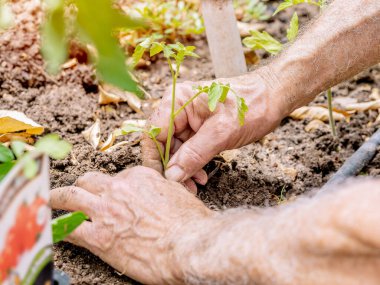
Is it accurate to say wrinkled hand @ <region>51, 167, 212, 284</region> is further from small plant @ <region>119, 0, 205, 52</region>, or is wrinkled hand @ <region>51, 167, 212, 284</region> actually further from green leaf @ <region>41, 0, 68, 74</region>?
small plant @ <region>119, 0, 205, 52</region>

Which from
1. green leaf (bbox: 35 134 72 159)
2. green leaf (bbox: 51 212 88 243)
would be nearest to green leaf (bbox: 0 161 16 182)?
green leaf (bbox: 51 212 88 243)

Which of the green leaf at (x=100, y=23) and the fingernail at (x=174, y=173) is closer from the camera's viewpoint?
the green leaf at (x=100, y=23)

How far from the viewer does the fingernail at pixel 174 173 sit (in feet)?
6.72

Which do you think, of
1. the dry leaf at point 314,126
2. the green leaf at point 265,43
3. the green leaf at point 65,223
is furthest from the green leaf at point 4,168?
the dry leaf at point 314,126

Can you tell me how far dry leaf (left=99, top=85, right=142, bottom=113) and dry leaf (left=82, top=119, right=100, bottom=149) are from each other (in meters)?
0.22

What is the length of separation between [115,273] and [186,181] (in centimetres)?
42

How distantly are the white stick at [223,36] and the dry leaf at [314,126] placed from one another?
1.22 ft

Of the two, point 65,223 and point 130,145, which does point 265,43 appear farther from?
point 65,223

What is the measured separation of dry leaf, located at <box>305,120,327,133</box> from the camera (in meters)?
2.75

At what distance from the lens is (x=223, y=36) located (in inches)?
102

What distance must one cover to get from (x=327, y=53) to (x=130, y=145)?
78 centimetres

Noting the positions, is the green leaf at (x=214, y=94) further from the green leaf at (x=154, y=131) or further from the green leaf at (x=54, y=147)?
the green leaf at (x=54, y=147)

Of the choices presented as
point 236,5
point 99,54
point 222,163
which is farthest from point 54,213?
point 236,5

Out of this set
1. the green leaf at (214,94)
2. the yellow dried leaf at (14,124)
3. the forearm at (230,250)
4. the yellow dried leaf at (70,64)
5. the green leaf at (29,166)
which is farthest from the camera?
the yellow dried leaf at (70,64)
